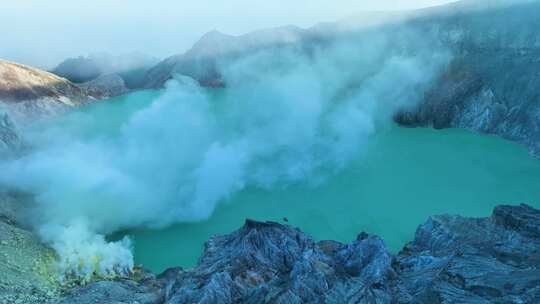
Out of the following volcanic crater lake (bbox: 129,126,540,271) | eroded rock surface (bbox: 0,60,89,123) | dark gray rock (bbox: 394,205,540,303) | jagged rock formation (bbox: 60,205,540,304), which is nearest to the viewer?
dark gray rock (bbox: 394,205,540,303)

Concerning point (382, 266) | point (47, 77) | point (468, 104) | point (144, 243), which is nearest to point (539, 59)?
point (468, 104)

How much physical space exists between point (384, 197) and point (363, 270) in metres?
26.5

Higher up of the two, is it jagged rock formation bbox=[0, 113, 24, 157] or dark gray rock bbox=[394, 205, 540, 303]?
jagged rock formation bbox=[0, 113, 24, 157]

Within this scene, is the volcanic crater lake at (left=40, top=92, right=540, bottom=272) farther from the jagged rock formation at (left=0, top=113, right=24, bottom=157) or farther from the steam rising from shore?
the jagged rock formation at (left=0, top=113, right=24, bottom=157)

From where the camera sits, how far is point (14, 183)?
193ft

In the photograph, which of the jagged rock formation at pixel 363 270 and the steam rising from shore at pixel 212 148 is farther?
the steam rising from shore at pixel 212 148

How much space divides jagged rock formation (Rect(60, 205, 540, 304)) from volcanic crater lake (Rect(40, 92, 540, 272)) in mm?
A: 7750

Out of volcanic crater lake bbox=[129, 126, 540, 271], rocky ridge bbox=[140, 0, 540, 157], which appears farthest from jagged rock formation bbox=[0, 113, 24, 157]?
rocky ridge bbox=[140, 0, 540, 157]

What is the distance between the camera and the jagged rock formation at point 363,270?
1326 inches

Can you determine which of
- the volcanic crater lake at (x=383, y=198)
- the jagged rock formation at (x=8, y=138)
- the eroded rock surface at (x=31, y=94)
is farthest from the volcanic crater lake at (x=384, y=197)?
the eroded rock surface at (x=31, y=94)

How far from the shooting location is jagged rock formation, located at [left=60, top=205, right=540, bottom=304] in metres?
33.7

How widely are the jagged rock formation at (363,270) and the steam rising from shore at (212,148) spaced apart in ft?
38.6

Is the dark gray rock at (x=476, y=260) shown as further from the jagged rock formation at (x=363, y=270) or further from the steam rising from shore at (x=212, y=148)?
the steam rising from shore at (x=212, y=148)

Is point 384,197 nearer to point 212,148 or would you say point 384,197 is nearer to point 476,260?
point 476,260
